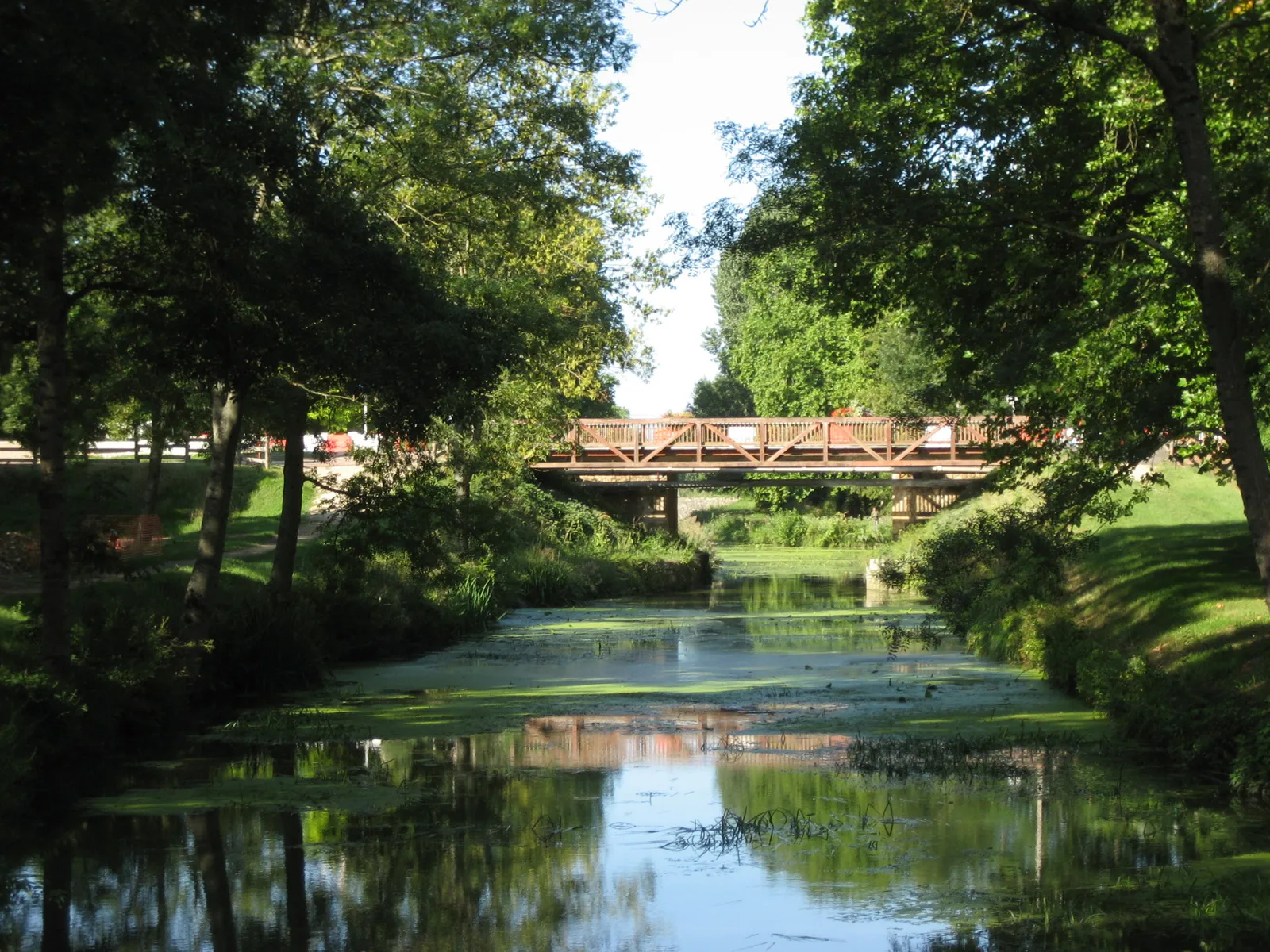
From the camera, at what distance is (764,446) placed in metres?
42.3

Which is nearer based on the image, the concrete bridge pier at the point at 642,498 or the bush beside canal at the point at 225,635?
the bush beside canal at the point at 225,635

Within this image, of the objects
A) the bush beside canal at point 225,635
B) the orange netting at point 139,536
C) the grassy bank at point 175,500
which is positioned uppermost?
the grassy bank at point 175,500

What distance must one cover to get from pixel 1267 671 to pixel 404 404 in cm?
775

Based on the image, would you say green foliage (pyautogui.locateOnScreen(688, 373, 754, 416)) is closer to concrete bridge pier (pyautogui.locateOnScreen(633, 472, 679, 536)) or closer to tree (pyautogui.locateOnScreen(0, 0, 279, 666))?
concrete bridge pier (pyautogui.locateOnScreen(633, 472, 679, 536))

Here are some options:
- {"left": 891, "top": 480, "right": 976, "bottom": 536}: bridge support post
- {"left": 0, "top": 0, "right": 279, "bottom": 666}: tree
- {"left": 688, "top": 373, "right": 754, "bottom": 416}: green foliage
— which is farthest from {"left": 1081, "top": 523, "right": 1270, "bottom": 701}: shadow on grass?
{"left": 688, "top": 373, "right": 754, "bottom": 416}: green foliage

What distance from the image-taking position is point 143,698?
1350cm

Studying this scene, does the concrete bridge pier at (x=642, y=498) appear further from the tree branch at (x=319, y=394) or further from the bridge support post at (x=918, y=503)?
the tree branch at (x=319, y=394)

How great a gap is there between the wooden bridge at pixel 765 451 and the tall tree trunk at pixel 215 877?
30.5m

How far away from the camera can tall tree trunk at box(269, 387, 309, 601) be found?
18.3 meters

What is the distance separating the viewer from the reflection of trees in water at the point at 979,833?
8.61 meters

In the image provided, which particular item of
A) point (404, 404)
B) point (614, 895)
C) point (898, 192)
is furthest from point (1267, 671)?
point (404, 404)

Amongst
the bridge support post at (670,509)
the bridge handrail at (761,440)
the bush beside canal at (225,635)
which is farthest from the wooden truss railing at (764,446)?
the bush beside canal at (225,635)

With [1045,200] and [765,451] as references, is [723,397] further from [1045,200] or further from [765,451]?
[1045,200]

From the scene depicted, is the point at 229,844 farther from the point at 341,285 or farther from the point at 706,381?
the point at 706,381
